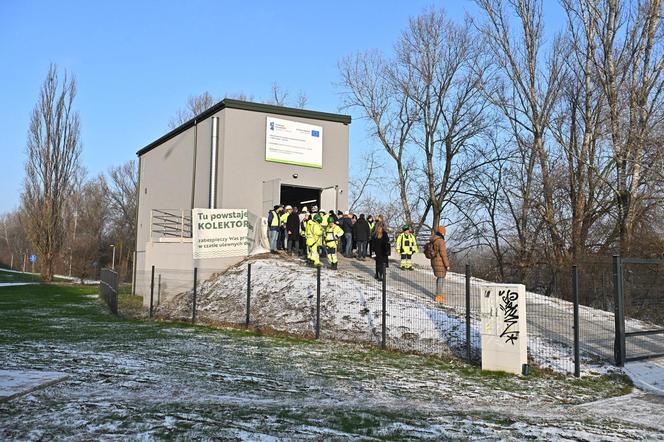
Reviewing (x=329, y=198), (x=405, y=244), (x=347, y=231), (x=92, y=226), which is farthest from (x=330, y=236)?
(x=92, y=226)

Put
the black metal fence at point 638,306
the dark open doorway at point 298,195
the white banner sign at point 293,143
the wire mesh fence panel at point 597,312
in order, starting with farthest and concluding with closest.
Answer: the dark open doorway at point 298,195
the white banner sign at point 293,143
the wire mesh fence panel at point 597,312
the black metal fence at point 638,306

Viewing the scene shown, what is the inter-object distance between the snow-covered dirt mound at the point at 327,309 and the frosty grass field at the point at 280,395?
87 cm

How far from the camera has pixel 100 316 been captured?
58.5 ft

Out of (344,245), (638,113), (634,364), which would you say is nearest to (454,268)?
(344,245)

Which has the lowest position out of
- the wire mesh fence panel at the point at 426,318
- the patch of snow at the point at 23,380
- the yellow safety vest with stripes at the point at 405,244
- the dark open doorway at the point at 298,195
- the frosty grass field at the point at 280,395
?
the frosty grass field at the point at 280,395

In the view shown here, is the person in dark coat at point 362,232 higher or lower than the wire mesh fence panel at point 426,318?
higher

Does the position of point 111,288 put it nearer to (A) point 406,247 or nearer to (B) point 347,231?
(B) point 347,231

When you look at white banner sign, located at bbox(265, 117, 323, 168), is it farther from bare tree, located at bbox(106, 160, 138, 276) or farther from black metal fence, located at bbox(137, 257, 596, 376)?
bare tree, located at bbox(106, 160, 138, 276)

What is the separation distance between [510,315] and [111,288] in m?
15.8

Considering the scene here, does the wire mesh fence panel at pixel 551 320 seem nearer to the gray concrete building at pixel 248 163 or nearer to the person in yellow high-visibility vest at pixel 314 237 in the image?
the person in yellow high-visibility vest at pixel 314 237

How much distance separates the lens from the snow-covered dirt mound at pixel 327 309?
39.8ft

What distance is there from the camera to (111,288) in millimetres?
20875

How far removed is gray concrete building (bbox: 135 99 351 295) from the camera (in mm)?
23797

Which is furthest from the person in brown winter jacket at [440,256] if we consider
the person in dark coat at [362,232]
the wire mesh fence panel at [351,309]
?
the person in dark coat at [362,232]
